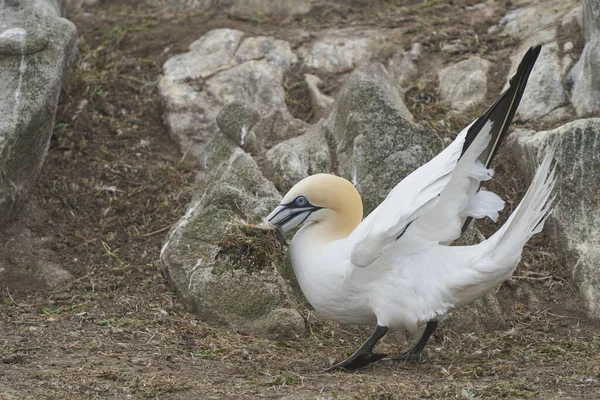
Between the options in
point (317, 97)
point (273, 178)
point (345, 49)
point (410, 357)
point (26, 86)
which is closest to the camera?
point (410, 357)

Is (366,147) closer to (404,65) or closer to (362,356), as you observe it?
(362,356)

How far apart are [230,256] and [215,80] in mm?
3907

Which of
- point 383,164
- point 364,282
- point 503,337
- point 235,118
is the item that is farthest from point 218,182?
point 503,337

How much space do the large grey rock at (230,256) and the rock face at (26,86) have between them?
4.56 feet

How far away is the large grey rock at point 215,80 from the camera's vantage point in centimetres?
907

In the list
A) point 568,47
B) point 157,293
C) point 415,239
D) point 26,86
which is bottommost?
point 157,293

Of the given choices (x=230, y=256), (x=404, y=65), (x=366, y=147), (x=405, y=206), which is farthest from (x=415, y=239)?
(x=404, y=65)

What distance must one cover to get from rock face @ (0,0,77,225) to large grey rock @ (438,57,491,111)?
3593mm

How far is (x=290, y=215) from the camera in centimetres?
604

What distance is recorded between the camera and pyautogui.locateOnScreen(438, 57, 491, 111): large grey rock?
888 cm

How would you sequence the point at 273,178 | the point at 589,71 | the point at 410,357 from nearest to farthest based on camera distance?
the point at 410,357 → the point at 273,178 → the point at 589,71

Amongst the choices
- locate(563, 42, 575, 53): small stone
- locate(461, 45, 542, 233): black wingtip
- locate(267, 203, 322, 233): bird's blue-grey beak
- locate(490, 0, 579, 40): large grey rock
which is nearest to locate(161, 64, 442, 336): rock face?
locate(267, 203, 322, 233): bird's blue-grey beak

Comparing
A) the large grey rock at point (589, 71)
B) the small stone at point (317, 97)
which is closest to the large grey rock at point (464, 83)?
the large grey rock at point (589, 71)

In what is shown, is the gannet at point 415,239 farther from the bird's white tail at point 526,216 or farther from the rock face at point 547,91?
the rock face at point 547,91
